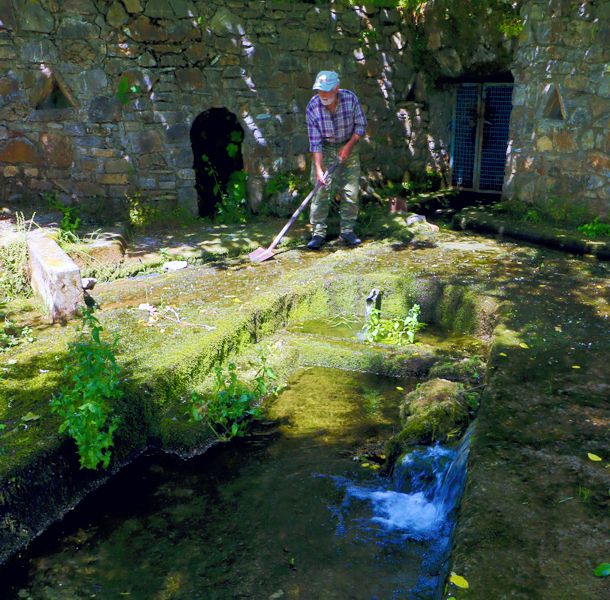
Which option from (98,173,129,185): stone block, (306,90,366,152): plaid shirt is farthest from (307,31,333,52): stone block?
(98,173,129,185): stone block

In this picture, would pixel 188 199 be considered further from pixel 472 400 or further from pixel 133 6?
pixel 472 400

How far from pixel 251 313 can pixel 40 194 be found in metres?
4.13

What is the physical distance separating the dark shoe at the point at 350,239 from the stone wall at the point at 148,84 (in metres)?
1.83

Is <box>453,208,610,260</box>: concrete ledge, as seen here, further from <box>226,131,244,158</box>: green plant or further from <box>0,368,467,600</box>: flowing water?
<box>0,368,467,600</box>: flowing water

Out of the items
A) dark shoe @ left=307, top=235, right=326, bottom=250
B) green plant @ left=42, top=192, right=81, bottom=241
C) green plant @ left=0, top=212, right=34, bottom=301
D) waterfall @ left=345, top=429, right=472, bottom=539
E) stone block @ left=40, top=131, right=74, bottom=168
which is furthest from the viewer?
stone block @ left=40, top=131, right=74, bottom=168

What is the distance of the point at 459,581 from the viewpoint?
2508mm

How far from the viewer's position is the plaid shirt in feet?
22.6

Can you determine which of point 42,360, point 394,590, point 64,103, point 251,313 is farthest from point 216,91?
point 394,590

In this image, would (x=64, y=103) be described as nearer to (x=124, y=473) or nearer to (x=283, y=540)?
(x=124, y=473)

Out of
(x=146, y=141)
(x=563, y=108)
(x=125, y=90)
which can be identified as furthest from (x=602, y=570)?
(x=125, y=90)

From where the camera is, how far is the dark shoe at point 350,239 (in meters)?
7.42

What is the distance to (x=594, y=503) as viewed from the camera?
290cm

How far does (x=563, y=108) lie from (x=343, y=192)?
Answer: 265 cm

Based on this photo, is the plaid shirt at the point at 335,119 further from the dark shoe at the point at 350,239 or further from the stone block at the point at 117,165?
the stone block at the point at 117,165
